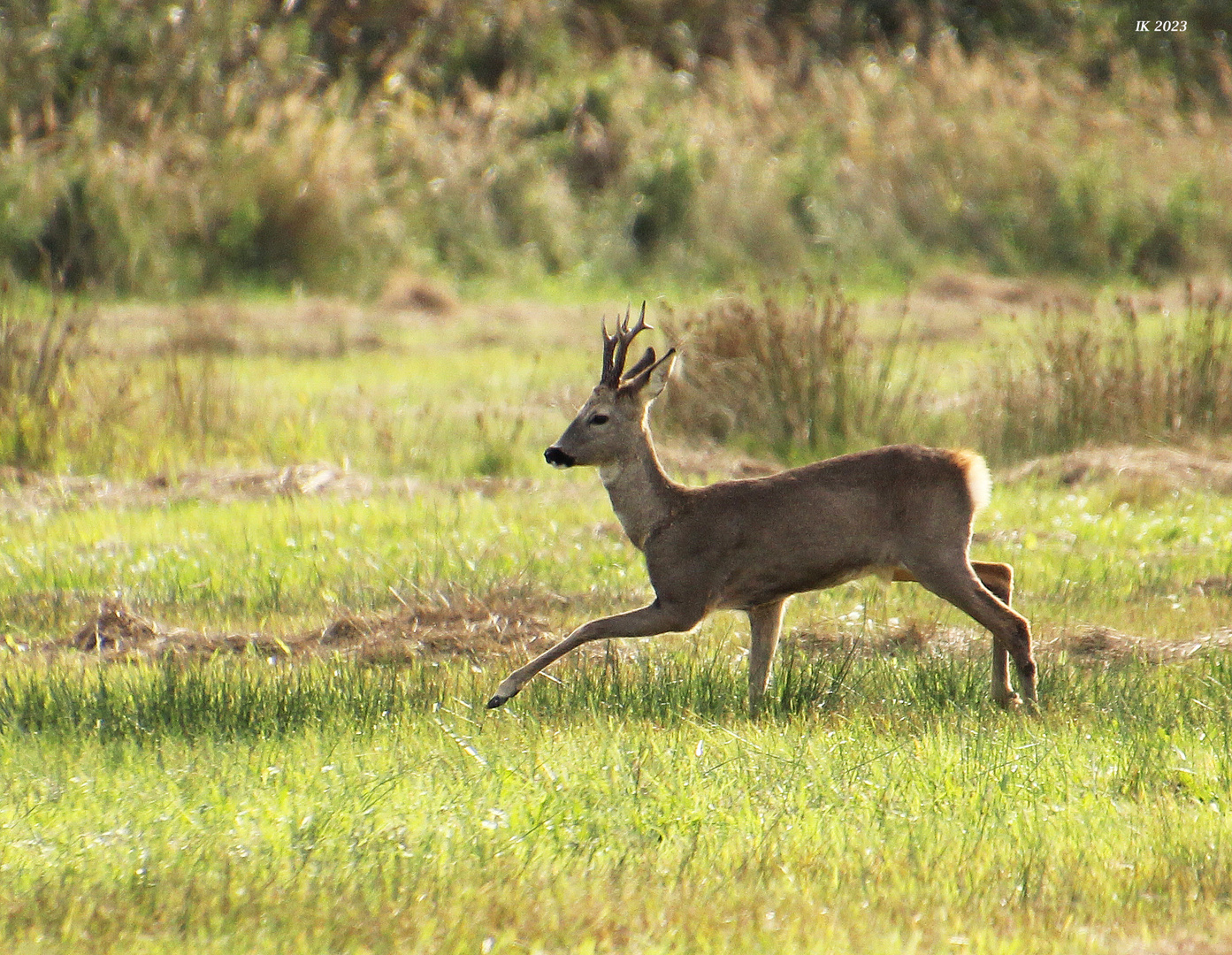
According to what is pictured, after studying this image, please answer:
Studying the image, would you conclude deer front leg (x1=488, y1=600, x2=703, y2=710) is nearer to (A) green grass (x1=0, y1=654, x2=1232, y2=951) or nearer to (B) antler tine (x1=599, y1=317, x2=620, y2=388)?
(A) green grass (x1=0, y1=654, x2=1232, y2=951)

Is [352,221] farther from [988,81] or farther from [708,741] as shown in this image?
[708,741]

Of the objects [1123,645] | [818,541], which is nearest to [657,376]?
[818,541]

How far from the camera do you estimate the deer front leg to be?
20.7ft

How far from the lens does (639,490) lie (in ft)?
22.7

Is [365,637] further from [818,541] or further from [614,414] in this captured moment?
[818,541]

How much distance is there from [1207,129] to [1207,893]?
71.8ft

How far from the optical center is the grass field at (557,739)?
4.41m

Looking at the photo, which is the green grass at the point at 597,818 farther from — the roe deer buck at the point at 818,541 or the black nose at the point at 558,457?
the black nose at the point at 558,457

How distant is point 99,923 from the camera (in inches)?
170

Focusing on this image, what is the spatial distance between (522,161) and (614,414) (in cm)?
1592

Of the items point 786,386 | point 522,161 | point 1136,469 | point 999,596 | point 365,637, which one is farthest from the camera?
point 522,161

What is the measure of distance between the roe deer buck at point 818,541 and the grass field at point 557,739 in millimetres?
234

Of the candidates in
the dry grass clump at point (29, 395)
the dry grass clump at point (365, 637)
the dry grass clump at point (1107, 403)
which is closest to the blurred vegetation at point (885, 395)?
the dry grass clump at point (1107, 403)

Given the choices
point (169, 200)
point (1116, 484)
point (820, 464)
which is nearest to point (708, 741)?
point (820, 464)
